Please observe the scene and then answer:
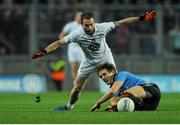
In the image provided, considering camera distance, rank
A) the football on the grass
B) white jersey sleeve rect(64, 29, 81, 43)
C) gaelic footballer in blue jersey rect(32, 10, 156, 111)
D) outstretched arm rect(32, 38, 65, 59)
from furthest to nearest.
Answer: white jersey sleeve rect(64, 29, 81, 43) → gaelic footballer in blue jersey rect(32, 10, 156, 111) → outstretched arm rect(32, 38, 65, 59) → the football on the grass

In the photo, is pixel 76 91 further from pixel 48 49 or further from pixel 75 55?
pixel 75 55

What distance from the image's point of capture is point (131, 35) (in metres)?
29.3

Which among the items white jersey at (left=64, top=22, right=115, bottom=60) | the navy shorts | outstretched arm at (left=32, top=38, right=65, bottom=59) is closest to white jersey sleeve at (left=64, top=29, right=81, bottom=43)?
white jersey at (left=64, top=22, right=115, bottom=60)

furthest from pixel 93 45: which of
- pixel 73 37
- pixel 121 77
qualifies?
pixel 121 77

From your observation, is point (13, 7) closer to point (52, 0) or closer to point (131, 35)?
point (52, 0)

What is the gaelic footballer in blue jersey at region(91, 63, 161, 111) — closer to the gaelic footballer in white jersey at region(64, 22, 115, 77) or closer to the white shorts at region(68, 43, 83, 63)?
the gaelic footballer in white jersey at region(64, 22, 115, 77)

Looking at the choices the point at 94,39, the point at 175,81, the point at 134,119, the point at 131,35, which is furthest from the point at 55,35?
the point at 134,119

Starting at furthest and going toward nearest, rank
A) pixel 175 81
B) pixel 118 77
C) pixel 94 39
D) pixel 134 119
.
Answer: pixel 175 81 → pixel 94 39 → pixel 118 77 → pixel 134 119

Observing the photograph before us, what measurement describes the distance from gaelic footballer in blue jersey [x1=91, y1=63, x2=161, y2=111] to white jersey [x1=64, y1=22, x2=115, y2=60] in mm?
834

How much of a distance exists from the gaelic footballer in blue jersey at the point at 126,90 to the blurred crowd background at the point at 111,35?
1427 centimetres

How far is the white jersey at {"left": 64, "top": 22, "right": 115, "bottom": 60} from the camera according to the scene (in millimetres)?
15539

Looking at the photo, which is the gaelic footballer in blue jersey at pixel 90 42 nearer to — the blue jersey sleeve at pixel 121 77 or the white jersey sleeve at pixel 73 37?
the white jersey sleeve at pixel 73 37

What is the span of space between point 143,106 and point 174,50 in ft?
49.1

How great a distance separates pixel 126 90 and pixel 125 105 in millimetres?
346
